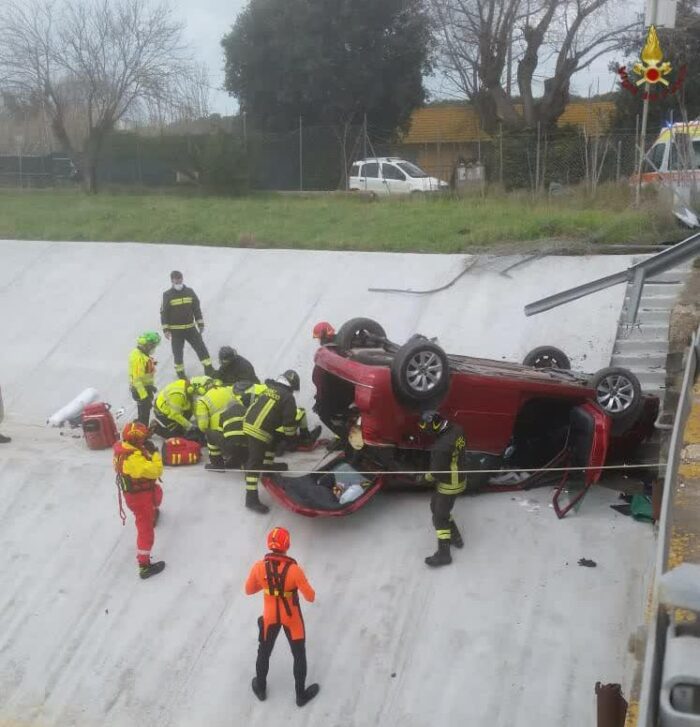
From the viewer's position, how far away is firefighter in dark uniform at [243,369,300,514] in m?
8.22

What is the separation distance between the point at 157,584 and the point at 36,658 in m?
1.06

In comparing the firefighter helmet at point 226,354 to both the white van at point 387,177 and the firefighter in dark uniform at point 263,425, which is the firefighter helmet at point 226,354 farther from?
the white van at point 387,177

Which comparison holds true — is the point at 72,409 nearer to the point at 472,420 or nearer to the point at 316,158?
the point at 472,420

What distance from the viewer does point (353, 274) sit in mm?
13461

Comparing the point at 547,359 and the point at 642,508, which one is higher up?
the point at 547,359

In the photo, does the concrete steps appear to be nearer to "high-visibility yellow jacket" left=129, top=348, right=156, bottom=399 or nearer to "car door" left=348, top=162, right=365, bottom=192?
"high-visibility yellow jacket" left=129, top=348, right=156, bottom=399

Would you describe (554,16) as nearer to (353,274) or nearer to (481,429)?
(353,274)

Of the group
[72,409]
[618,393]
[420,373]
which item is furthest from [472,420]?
[72,409]

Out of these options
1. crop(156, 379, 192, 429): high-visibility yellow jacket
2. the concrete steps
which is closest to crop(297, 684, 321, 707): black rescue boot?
crop(156, 379, 192, 429): high-visibility yellow jacket

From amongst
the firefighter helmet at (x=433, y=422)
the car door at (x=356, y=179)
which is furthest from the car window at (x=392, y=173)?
the firefighter helmet at (x=433, y=422)

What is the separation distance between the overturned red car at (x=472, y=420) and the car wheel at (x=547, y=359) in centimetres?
83

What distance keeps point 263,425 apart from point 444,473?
175cm

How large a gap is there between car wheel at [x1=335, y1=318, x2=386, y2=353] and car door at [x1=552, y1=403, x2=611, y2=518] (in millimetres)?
2163

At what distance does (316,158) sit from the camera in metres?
27.4
